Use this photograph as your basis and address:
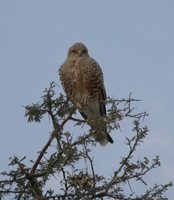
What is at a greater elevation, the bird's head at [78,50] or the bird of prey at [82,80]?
the bird's head at [78,50]

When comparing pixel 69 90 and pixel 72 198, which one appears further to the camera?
A: pixel 69 90

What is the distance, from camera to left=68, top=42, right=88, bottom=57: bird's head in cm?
866

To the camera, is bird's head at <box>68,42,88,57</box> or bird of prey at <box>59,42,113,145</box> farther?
bird's head at <box>68,42,88,57</box>

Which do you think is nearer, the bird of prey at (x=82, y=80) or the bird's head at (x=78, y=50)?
the bird of prey at (x=82, y=80)

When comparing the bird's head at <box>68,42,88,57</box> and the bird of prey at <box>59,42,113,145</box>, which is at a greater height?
the bird's head at <box>68,42,88,57</box>

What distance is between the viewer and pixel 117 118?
5828 millimetres

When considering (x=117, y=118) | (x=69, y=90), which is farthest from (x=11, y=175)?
(x=69, y=90)

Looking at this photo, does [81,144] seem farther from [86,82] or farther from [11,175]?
[86,82]

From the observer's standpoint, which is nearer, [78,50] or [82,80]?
[82,80]

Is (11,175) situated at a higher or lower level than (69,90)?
lower

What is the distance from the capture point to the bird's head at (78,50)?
866 centimetres

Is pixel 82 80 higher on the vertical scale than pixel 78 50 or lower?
lower

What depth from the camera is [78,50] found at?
28.5 ft

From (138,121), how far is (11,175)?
4.17ft
